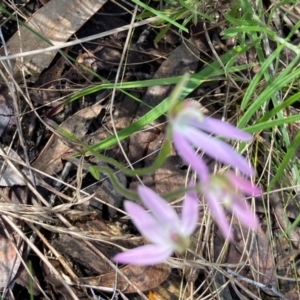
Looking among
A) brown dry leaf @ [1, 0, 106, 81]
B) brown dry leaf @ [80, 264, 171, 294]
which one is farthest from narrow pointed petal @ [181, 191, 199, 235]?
brown dry leaf @ [1, 0, 106, 81]

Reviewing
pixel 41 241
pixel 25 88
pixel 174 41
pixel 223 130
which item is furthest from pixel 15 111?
pixel 223 130

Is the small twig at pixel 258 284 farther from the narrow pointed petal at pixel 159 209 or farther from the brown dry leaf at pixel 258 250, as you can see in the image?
the narrow pointed petal at pixel 159 209

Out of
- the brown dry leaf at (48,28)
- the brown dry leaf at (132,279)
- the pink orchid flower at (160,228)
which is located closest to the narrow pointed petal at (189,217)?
the pink orchid flower at (160,228)

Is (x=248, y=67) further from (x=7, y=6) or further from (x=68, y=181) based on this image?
(x=7, y=6)

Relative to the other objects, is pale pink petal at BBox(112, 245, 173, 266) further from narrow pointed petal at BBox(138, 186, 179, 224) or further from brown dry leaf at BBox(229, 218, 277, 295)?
brown dry leaf at BBox(229, 218, 277, 295)

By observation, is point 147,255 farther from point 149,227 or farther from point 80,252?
point 80,252

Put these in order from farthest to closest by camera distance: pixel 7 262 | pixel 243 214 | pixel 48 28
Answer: pixel 48 28
pixel 7 262
pixel 243 214

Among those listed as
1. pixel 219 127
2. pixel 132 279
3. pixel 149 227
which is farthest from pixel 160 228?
pixel 132 279
